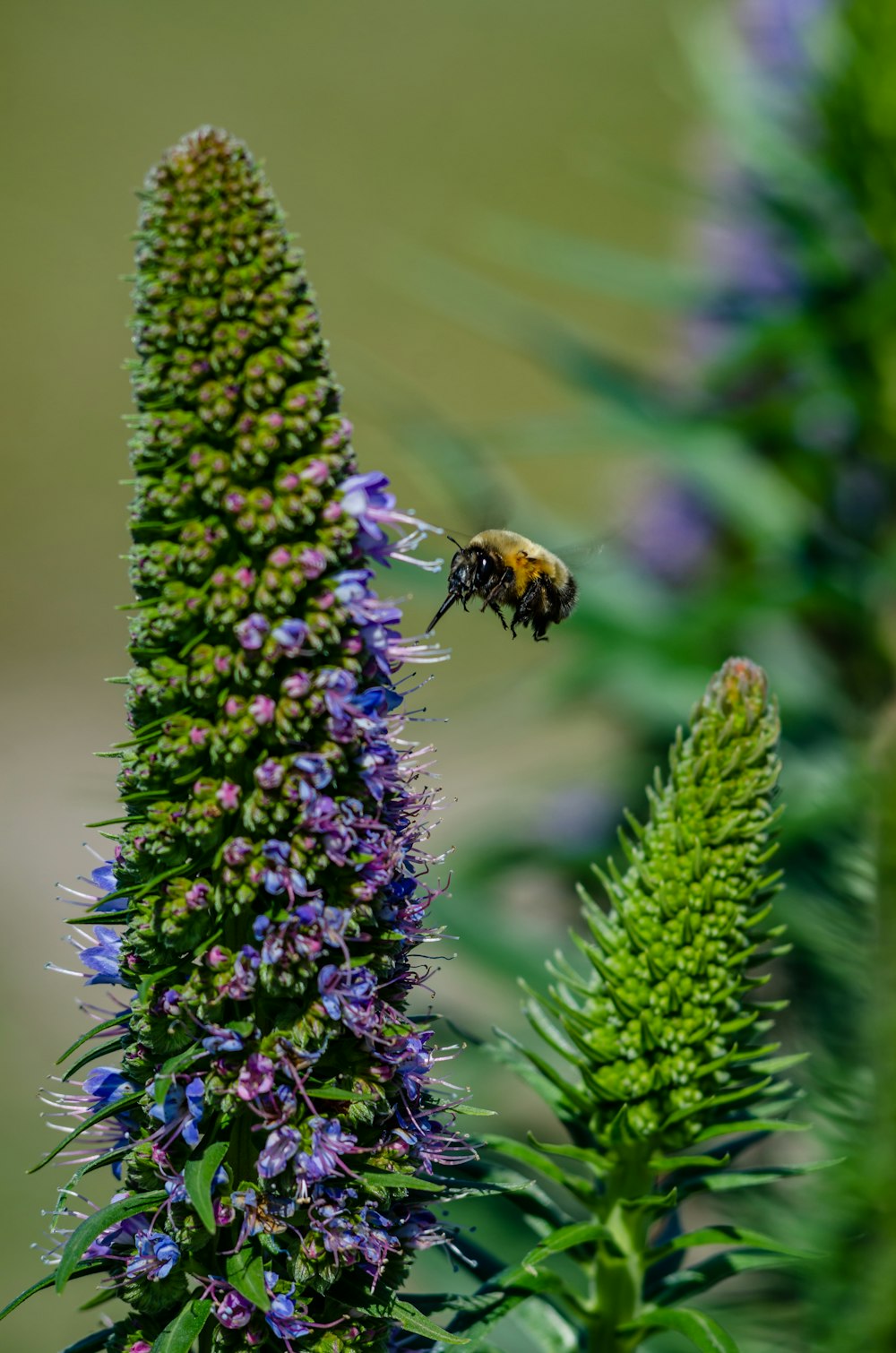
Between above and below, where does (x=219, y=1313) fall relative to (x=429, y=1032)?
below

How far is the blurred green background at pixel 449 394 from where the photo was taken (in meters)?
3.83

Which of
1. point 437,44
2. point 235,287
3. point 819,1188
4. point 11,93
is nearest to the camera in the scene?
point 235,287

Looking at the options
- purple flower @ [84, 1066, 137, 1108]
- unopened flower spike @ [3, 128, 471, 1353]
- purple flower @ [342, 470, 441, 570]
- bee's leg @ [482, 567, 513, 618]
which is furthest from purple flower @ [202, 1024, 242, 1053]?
bee's leg @ [482, 567, 513, 618]

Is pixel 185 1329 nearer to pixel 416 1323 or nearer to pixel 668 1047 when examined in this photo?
pixel 416 1323

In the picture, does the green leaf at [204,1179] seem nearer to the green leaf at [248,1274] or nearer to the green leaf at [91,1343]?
the green leaf at [248,1274]

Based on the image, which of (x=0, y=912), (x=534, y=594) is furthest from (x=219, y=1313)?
(x=0, y=912)

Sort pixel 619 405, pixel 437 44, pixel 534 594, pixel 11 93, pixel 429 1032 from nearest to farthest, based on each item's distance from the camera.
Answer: pixel 429 1032, pixel 534 594, pixel 619 405, pixel 11 93, pixel 437 44

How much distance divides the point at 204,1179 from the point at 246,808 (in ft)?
1.04

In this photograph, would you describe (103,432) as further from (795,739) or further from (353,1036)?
(353,1036)

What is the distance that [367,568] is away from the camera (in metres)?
1.38

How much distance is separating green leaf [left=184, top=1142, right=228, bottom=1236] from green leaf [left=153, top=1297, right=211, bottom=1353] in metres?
0.08

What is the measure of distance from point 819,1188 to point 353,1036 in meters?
0.63

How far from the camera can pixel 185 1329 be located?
1.30m

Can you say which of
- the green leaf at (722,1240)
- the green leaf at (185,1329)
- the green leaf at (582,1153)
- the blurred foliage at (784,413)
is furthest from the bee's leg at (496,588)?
the green leaf at (185,1329)
